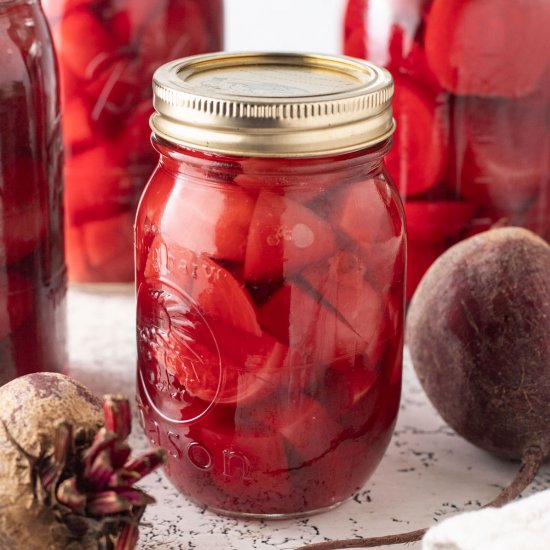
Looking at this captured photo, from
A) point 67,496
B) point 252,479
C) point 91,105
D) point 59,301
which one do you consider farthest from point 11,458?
point 91,105

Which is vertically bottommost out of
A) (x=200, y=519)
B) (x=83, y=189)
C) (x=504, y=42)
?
(x=200, y=519)

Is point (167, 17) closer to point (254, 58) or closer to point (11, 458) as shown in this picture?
point (254, 58)

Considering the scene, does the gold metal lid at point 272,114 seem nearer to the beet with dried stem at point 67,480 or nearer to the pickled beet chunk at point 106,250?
the beet with dried stem at point 67,480

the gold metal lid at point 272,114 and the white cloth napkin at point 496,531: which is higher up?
the gold metal lid at point 272,114

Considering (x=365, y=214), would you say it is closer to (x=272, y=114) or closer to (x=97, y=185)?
(x=272, y=114)

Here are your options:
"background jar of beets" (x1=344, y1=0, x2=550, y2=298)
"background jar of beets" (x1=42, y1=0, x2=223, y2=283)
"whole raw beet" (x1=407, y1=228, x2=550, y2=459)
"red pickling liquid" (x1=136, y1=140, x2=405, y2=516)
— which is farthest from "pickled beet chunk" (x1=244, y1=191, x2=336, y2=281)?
"background jar of beets" (x1=42, y1=0, x2=223, y2=283)

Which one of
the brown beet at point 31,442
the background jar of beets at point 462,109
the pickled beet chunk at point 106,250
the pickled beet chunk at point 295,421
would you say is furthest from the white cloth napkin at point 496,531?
the pickled beet chunk at point 106,250

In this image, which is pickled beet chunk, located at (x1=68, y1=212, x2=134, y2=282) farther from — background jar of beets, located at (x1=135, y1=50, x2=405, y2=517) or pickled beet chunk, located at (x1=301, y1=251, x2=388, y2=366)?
pickled beet chunk, located at (x1=301, y1=251, x2=388, y2=366)
